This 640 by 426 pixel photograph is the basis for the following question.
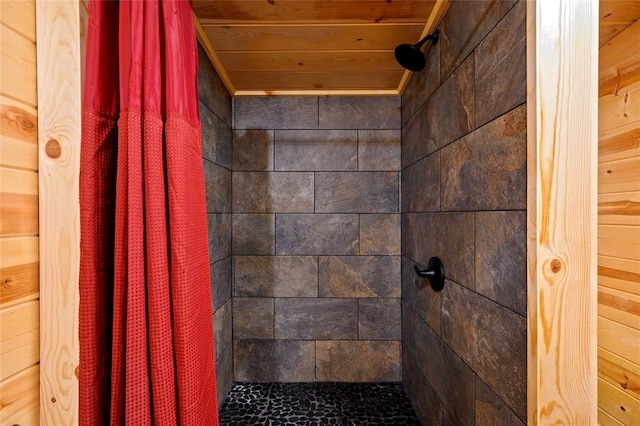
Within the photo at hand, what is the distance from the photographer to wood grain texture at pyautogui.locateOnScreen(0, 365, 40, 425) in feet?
1.82

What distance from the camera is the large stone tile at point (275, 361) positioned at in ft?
5.76

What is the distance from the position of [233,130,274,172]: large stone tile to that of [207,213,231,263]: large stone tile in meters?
0.33

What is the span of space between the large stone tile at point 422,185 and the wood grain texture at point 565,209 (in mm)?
580

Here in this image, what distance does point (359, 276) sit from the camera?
1.78m

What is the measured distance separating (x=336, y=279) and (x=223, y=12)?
1474 millimetres

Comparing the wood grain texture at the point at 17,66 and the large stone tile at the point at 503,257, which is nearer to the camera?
the wood grain texture at the point at 17,66

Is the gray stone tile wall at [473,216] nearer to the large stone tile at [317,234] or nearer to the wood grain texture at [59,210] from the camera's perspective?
the large stone tile at [317,234]

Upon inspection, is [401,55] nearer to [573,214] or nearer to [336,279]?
[573,214]

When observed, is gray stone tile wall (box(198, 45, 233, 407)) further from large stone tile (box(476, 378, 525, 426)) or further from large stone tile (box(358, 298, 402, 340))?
large stone tile (box(476, 378, 525, 426))

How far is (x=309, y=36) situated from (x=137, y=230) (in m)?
1.14

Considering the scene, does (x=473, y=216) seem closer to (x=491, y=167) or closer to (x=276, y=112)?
(x=491, y=167)

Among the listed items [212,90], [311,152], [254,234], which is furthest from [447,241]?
[212,90]

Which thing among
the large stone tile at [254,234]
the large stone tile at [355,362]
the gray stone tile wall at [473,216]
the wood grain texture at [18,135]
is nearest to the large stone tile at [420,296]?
the gray stone tile wall at [473,216]

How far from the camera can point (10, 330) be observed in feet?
1.86
